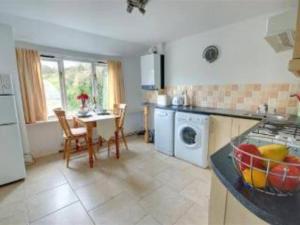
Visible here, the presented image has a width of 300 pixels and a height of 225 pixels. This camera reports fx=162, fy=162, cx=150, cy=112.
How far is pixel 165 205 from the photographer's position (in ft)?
5.70

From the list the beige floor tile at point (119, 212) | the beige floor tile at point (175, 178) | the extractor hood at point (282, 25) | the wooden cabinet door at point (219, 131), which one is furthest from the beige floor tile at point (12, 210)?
the extractor hood at point (282, 25)

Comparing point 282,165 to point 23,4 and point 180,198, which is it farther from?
point 23,4

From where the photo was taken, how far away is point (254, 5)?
193cm

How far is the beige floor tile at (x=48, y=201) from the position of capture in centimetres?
165

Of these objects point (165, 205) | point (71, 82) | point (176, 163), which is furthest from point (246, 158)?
point (71, 82)

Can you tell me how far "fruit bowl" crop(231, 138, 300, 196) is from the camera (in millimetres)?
487

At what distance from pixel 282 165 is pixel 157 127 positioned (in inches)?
105

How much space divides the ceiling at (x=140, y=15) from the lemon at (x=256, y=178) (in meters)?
1.89

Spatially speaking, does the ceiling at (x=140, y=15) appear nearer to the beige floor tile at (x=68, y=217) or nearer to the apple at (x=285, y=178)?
the apple at (x=285, y=178)

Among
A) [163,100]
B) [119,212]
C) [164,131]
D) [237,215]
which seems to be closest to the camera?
[237,215]

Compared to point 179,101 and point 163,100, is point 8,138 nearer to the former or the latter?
point 163,100

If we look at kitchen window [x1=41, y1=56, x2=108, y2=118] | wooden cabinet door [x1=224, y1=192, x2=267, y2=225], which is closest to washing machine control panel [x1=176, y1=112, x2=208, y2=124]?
wooden cabinet door [x1=224, y1=192, x2=267, y2=225]

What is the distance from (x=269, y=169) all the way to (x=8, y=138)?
2.66 metres

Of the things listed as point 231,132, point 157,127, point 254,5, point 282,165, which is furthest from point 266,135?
point 157,127
